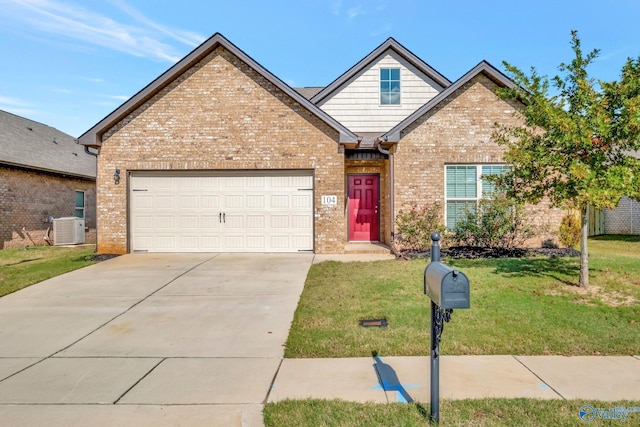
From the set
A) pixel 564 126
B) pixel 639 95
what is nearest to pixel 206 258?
pixel 564 126

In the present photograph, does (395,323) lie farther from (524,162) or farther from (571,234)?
(571,234)

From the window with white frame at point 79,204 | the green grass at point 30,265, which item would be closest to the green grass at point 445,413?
the green grass at point 30,265

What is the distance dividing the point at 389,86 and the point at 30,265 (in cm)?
1271

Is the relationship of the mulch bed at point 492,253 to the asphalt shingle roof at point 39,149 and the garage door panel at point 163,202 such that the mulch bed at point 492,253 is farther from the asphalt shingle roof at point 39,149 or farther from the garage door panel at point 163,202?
the asphalt shingle roof at point 39,149

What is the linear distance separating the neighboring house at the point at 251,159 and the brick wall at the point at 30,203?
19.3 ft

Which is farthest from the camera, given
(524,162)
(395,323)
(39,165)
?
(39,165)

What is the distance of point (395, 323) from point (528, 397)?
83.5 inches

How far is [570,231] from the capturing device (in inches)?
449

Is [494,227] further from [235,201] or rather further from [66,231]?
[66,231]

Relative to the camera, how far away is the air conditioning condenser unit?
16094 millimetres

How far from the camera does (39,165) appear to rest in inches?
628

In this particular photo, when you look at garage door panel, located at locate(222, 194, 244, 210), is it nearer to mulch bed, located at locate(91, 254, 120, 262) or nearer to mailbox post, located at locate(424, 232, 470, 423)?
mulch bed, located at locate(91, 254, 120, 262)

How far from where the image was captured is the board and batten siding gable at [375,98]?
14.5 metres

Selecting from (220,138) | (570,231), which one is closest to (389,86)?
(220,138)
